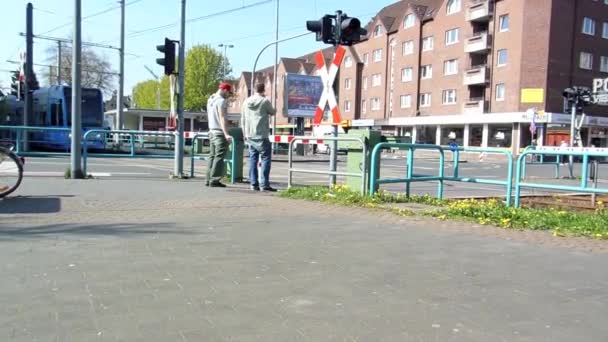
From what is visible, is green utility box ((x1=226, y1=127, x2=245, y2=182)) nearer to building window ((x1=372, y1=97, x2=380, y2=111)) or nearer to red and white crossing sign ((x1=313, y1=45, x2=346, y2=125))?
red and white crossing sign ((x1=313, y1=45, x2=346, y2=125))

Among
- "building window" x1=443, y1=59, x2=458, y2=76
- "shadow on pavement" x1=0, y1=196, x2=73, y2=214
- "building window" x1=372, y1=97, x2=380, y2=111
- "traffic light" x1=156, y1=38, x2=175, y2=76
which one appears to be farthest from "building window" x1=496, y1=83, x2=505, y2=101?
"shadow on pavement" x1=0, y1=196, x2=73, y2=214

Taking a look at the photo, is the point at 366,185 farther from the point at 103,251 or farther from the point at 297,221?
the point at 103,251

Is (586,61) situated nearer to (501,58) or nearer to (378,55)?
(501,58)

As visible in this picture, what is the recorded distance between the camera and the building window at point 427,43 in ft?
200

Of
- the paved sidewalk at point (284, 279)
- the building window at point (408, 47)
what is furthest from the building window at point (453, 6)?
the paved sidewalk at point (284, 279)

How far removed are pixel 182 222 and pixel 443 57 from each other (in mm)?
55811

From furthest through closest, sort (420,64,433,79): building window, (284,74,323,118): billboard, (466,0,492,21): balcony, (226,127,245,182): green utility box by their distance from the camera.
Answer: (420,64,433,79): building window → (466,0,492,21): balcony → (284,74,323,118): billboard → (226,127,245,182): green utility box

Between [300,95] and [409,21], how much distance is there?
2967cm

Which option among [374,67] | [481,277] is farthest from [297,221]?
[374,67]

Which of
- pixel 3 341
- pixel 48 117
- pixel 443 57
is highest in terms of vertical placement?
pixel 443 57

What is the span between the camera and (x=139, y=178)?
12562mm

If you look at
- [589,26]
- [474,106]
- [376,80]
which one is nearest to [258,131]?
[474,106]

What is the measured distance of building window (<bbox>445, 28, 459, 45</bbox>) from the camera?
57306 mm

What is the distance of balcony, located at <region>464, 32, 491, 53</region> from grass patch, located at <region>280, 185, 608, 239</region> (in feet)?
155
